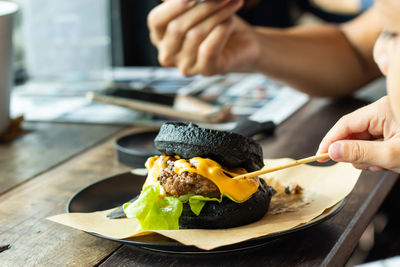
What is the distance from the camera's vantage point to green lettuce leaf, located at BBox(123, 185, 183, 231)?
34.5 inches

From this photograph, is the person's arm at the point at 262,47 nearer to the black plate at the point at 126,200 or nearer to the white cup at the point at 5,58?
the white cup at the point at 5,58

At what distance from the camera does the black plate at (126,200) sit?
80 cm

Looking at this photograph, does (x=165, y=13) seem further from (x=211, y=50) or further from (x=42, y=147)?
(x=42, y=147)

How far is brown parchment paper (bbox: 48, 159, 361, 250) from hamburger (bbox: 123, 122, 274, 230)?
3 centimetres

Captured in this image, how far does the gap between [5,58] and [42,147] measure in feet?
1.06

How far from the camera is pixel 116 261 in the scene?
0.83m

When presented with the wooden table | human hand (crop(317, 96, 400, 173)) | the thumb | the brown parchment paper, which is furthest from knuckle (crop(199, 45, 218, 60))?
the thumb

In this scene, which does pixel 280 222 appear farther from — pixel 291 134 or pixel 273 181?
pixel 291 134

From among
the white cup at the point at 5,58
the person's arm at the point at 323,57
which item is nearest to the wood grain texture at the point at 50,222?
the white cup at the point at 5,58

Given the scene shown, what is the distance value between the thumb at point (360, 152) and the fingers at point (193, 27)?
0.88 meters

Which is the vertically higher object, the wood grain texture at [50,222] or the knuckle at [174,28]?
the knuckle at [174,28]

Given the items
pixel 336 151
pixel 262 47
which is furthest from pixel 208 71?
pixel 336 151

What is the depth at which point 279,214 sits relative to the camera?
0.95m

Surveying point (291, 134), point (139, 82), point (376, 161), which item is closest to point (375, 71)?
point (291, 134)
